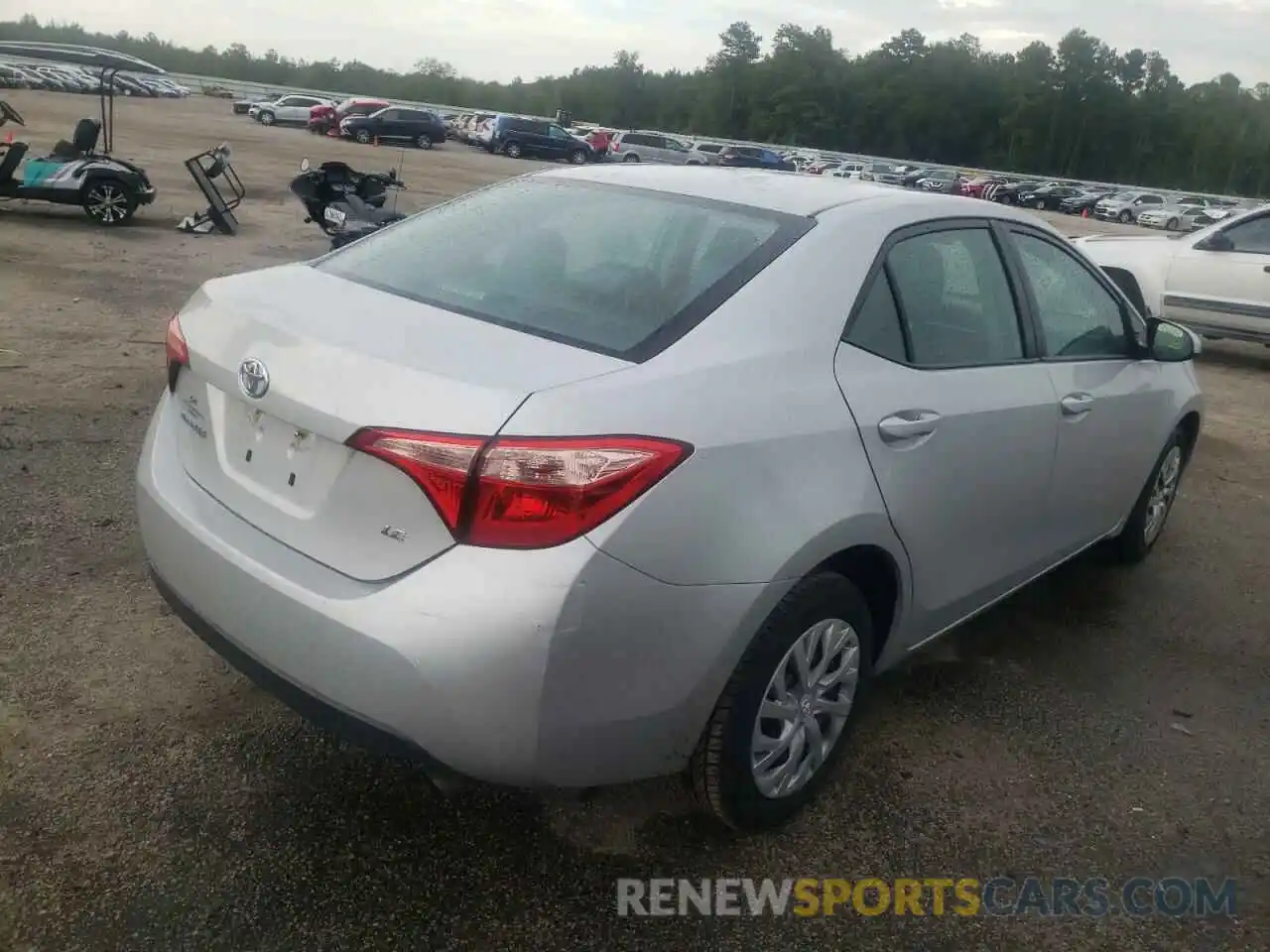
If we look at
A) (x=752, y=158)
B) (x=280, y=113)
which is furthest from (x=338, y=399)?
(x=280, y=113)

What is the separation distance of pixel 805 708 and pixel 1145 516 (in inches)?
106

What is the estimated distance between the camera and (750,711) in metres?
2.52

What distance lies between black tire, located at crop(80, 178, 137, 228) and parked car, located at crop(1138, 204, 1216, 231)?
41045mm

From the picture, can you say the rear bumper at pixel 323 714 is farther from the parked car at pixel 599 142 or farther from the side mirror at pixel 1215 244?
the parked car at pixel 599 142

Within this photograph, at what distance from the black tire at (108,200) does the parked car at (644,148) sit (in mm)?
33547

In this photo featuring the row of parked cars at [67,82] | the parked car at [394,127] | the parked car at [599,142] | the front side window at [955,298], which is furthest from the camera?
the row of parked cars at [67,82]

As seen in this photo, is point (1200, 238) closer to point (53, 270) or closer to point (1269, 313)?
point (1269, 313)

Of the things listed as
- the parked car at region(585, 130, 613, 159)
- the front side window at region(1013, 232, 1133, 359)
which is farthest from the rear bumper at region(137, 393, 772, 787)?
the parked car at region(585, 130, 613, 159)

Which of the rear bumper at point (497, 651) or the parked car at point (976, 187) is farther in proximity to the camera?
the parked car at point (976, 187)

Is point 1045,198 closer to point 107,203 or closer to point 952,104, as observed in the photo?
point 107,203

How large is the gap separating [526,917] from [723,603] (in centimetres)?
84

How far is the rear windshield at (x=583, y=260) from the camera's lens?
8.46 ft

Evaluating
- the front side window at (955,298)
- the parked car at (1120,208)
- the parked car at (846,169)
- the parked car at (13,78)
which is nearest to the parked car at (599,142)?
the parked car at (846,169)

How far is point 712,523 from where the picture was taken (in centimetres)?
228
